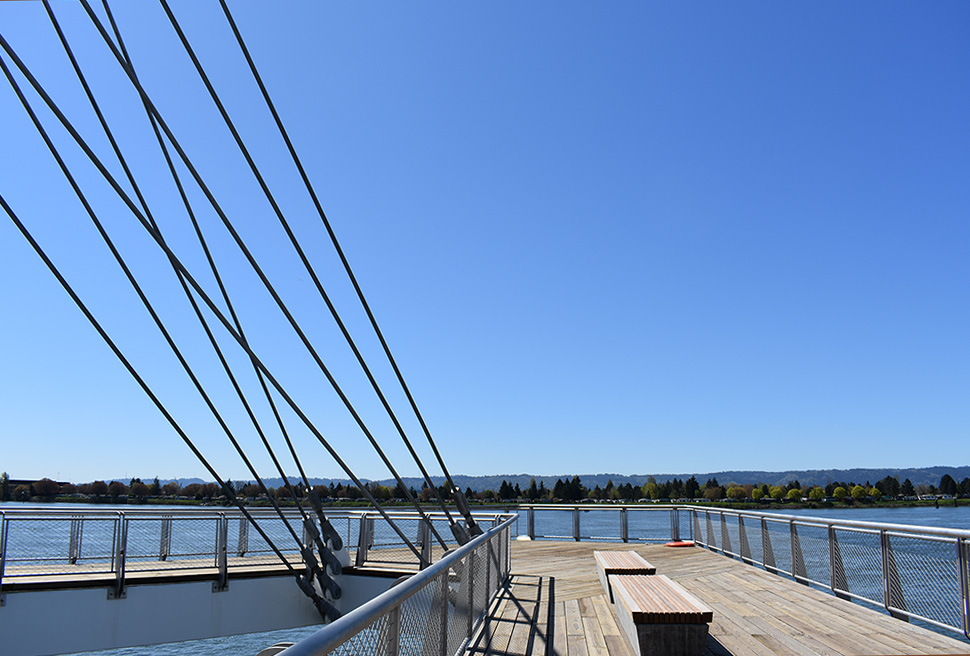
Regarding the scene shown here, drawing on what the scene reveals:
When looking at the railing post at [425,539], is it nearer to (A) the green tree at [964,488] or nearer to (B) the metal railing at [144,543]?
(B) the metal railing at [144,543]

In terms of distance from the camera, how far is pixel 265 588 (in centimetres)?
1273

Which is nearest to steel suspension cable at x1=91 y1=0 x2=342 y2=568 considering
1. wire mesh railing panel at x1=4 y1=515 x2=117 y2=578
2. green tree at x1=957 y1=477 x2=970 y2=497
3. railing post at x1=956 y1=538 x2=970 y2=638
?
wire mesh railing panel at x1=4 y1=515 x2=117 y2=578

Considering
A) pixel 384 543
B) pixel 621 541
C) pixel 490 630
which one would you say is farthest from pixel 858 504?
pixel 490 630

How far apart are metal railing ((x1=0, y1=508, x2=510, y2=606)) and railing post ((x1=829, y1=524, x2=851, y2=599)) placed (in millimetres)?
6815

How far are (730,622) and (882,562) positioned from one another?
1903mm

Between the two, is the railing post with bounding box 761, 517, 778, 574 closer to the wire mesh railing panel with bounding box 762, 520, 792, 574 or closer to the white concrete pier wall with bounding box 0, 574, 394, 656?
the wire mesh railing panel with bounding box 762, 520, 792, 574

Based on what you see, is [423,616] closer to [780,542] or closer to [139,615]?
[780,542]

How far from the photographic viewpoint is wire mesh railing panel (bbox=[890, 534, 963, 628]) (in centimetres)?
687

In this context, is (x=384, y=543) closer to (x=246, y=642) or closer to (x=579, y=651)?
(x=579, y=651)

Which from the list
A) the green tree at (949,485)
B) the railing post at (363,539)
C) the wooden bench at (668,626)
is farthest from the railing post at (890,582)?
A: the green tree at (949,485)

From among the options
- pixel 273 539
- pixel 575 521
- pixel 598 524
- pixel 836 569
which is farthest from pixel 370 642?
pixel 598 524

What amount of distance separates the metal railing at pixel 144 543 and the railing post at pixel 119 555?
14mm

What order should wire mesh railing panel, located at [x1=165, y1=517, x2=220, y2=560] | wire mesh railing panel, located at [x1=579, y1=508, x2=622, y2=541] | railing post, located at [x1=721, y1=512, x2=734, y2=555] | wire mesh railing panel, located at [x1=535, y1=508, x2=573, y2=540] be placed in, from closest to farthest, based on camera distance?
wire mesh railing panel, located at [x1=165, y1=517, x2=220, y2=560] → railing post, located at [x1=721, y1=512, x2=734, y2=555] → wire mesh railing panel, located at [x1=535, y1=508, x2=573, y2=540] → wire mesh railing panel, located at [x1=579, y1=508, x2=622, y2=541]

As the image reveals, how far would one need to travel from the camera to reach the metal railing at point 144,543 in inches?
439
